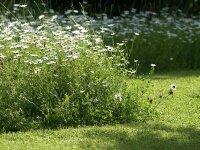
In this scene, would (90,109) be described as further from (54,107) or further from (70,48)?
(70,48)

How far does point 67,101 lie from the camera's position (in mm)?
6547

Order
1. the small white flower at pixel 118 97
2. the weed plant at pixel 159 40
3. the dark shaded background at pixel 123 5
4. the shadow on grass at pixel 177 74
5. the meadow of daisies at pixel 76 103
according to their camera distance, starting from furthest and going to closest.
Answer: the dark shaded background at pixel 123 5
the weed plant at pixel 159 40
the shadow on grass at pixel 177 74
the small white flower at pixel 118 97
the meadow of daisies at pixel 76 103

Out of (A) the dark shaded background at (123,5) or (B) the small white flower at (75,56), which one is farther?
(A) the dark shaded background at (123,5)

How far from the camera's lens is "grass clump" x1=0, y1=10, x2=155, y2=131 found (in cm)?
661

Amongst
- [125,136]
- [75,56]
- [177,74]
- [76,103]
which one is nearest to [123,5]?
[177,74]

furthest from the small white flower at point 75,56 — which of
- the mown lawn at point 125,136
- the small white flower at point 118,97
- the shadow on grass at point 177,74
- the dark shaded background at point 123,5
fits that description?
the dark shaded background at point 123,5

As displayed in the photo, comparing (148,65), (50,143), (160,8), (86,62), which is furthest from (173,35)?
(50,143)

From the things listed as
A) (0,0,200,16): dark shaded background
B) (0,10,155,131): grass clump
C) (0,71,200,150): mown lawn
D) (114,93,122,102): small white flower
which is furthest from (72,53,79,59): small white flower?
(0,0,200,16): dark shaded background

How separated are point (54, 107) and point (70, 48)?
82cm

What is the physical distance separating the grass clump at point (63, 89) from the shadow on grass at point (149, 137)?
13.2 inches

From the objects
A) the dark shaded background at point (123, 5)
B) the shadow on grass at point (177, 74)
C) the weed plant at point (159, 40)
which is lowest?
the shadow on grass at point (177, 74)

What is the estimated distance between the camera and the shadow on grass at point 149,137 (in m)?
5.89

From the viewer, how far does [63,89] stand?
22.4 feet

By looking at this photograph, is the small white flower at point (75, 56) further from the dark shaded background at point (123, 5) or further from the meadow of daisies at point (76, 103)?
the dark shaded background at point (123, 5)
